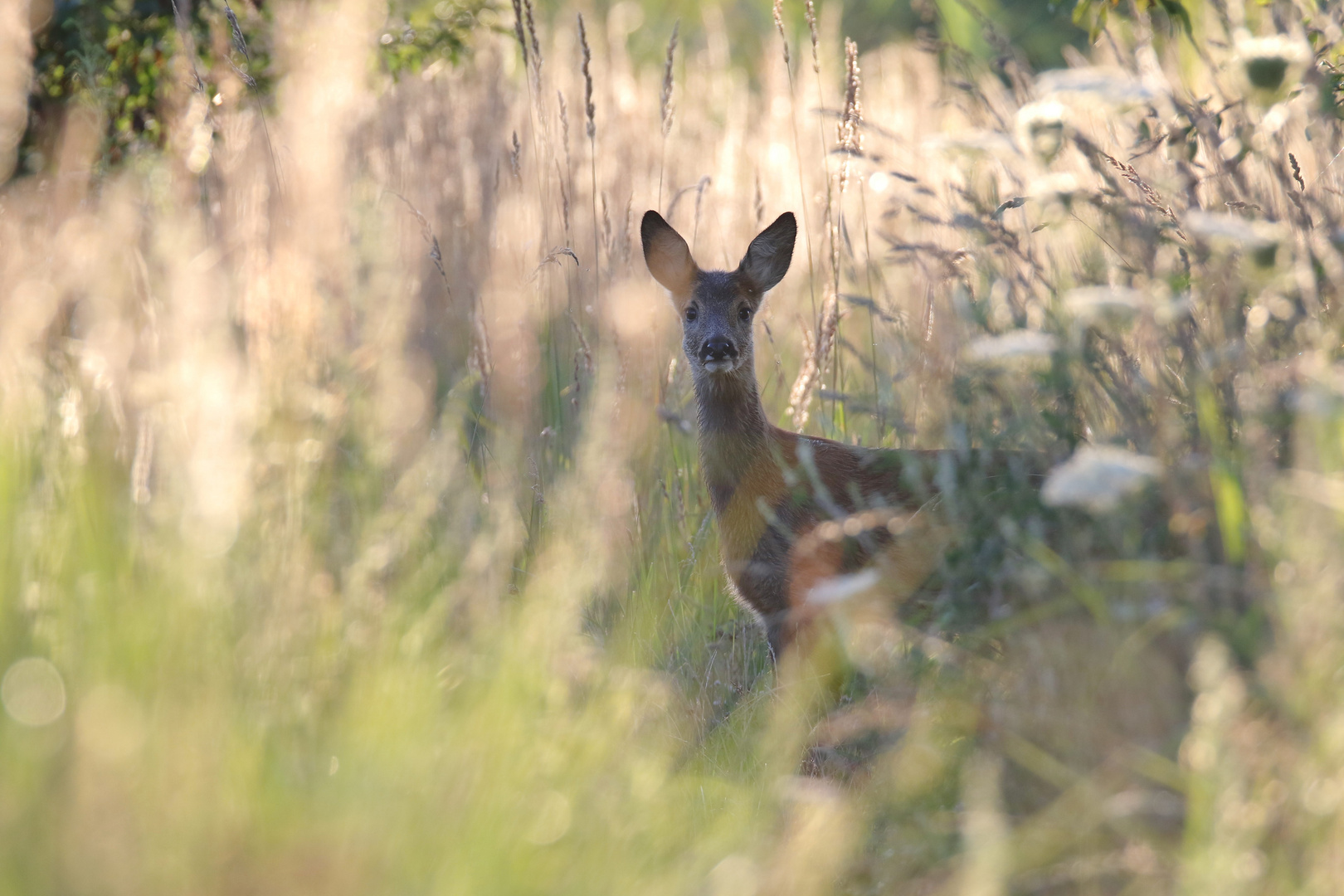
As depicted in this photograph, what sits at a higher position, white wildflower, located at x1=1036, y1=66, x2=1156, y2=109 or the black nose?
white wildflower, located at x1=1036, y1=66, x2=1156, y2=109

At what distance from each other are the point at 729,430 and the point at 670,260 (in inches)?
40.9

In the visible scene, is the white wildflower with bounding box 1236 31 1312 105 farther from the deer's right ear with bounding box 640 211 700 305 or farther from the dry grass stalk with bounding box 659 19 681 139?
the deer's right ear with bounding box 640 211 700 305

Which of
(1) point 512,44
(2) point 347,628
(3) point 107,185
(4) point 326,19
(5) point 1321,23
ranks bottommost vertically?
(2) point 347,628

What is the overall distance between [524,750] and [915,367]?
1.25 m

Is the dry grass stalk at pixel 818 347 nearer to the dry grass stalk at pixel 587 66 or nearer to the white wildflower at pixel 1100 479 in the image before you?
the dry grass stalk at pixel 587 66

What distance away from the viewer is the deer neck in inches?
193

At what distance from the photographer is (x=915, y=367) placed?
2.86 metres

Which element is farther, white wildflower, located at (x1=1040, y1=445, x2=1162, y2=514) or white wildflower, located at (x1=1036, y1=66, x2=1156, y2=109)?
white wildflower, located at (x1=1036, y1=66, x2=1156, y2=109)

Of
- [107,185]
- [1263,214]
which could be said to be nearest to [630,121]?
[107,185]

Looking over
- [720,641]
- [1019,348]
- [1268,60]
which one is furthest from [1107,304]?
[720,641]

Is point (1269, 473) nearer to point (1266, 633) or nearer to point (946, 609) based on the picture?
point (1266, 633)

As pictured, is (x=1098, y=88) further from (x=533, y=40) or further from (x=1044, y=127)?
(x=533, y=40)

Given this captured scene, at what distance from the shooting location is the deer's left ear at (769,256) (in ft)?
18.1

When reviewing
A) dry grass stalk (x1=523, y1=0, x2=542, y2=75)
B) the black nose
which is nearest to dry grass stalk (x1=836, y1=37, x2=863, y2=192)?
the black nose
